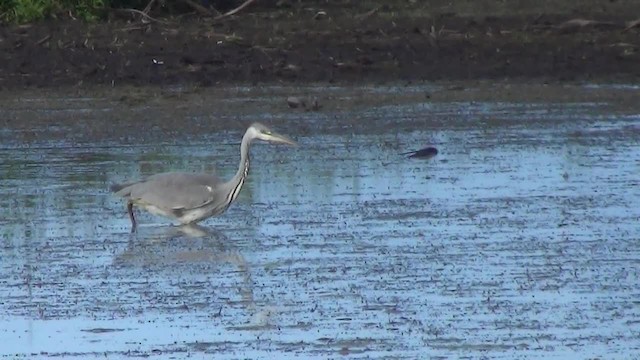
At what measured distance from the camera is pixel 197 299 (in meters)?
8.71

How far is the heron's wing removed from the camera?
10.7 meters

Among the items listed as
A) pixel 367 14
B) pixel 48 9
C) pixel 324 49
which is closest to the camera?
pixel 324 49

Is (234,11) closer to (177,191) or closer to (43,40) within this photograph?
(43,40)

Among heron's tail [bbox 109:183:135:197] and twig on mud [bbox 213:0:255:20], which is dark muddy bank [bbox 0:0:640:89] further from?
heron's tail [bbox 109:183:135:197]

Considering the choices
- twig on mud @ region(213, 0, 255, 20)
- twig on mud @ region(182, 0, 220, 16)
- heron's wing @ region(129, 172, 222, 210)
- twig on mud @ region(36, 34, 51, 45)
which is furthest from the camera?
twig on mud @ region(182, 0, 220, 16)

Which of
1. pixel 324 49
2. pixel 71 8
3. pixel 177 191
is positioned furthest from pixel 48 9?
pixel 177 191

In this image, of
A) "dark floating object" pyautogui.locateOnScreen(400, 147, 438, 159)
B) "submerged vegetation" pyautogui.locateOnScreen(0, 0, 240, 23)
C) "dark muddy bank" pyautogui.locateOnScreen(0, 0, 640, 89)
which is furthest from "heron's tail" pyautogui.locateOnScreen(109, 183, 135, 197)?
"submerged vegetation" pyautogui.locateOnScreen(0, 0, 240, 23)

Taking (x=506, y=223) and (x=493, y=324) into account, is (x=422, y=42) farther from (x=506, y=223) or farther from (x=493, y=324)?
(x=493, y=324)

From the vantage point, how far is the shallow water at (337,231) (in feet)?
26.0

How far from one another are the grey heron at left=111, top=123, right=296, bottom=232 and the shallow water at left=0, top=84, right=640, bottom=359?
135mm

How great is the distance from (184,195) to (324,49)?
651 centimetres

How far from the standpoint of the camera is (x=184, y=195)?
1073 centimetres

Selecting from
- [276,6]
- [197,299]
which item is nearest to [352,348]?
[197,299]

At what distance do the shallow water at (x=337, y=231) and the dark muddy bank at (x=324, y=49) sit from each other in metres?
0.64
